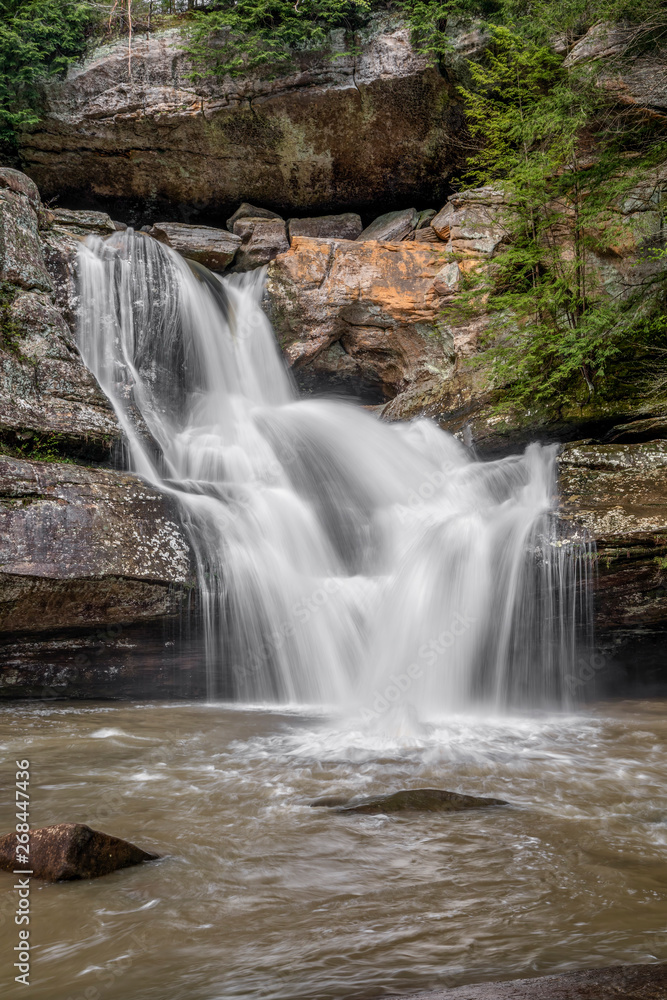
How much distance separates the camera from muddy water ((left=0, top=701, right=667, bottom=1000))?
1.93 metres

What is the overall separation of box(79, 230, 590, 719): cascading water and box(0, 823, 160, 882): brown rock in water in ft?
11.2

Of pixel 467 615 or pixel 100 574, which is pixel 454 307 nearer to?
pixel 467 615

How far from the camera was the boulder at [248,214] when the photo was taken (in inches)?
538

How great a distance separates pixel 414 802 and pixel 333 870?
78 centimetres

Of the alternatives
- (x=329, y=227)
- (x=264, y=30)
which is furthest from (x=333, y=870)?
(x=264, y=30)

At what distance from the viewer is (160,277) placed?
32.8ft

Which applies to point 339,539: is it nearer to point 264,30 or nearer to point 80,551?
point 80,551

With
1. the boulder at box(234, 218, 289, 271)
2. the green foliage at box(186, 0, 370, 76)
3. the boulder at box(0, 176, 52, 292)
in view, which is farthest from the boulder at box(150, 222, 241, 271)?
the boulder at box(0, 176, 52, 292)

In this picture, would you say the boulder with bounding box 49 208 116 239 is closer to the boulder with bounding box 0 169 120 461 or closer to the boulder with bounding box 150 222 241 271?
the boulder with bounding box 150 222 241 271

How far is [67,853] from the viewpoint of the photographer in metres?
2.42

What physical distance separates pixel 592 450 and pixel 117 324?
655 centimetres

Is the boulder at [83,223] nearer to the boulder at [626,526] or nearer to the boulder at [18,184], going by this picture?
the boulder at [18,184]

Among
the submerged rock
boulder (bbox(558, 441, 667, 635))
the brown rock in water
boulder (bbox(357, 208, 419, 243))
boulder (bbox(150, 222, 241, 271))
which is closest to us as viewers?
the brown rock in water

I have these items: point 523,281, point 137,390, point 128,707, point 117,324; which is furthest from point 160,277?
point 128,707
